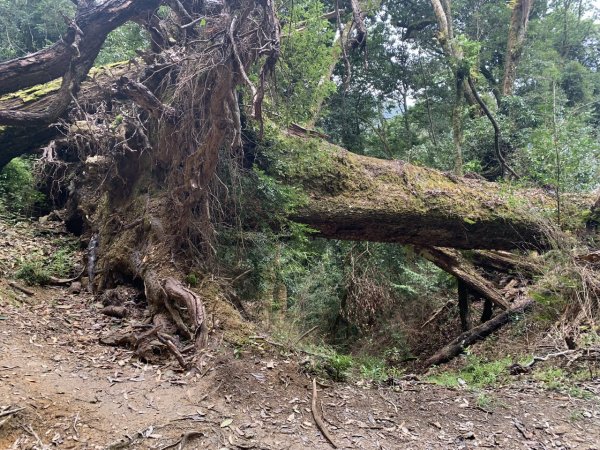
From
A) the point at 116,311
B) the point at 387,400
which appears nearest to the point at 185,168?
the point at 116,311

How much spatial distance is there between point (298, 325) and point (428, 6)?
1046cm

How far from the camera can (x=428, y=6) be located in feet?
41.3

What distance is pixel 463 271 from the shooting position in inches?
278

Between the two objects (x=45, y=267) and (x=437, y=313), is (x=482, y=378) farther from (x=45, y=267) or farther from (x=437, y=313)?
(x=45, y=267)

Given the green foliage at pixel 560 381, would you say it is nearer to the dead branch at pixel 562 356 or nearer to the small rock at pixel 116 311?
the dead branch at pixel 562 356

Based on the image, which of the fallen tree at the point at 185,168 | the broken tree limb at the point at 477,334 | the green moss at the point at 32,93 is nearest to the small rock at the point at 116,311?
the fallen tree at the point at 185,168

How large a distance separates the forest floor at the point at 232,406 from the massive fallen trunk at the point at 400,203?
246 centimetres

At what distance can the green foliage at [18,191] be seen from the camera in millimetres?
6590

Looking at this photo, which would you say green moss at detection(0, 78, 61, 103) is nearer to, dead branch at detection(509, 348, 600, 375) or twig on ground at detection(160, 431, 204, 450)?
twig on ground at detection(160, 431, 204, 450)

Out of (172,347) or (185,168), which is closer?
(172,347)

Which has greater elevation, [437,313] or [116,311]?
[116,311]

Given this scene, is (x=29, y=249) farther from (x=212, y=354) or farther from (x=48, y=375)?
(x=212, y=354)

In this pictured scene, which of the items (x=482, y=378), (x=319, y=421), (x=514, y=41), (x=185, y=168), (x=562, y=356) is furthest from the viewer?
(x=514, y=41)

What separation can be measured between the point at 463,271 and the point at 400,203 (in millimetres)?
2072
